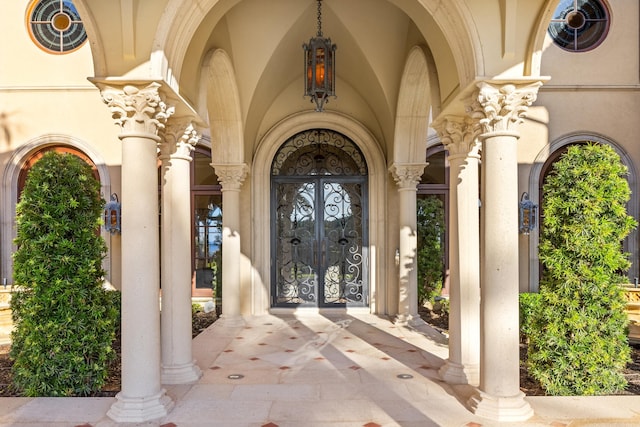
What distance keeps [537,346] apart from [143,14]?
5.03 m

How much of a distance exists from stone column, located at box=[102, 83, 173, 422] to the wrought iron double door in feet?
19.8

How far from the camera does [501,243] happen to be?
4.36 metres

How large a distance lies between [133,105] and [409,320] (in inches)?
242

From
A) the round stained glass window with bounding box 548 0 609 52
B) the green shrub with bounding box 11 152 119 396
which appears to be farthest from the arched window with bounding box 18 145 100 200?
the round stained glass window with bounding box 548 0 609 52

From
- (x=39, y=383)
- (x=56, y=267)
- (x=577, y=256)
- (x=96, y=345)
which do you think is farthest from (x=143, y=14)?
(x=577, y=256)

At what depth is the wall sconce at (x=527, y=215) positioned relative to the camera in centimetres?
947

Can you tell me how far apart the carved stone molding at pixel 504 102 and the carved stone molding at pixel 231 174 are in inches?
211

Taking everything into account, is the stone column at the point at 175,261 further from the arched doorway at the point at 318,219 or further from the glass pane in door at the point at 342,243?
the glass pane in door at the point at 342,243

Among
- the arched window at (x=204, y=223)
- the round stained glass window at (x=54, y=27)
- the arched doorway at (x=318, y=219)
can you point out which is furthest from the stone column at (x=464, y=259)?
the round stained glass window at (x=54, y=27)

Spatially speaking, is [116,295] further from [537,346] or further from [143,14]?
[537,346]

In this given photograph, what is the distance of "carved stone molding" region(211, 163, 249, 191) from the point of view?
892 cm

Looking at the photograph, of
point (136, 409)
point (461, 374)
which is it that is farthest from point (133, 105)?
point (461, 374)

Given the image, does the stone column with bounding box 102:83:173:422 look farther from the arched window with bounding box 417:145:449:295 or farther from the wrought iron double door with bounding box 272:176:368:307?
the arched window with bounding box 417:145:449:295

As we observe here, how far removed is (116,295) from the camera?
7.19 m
